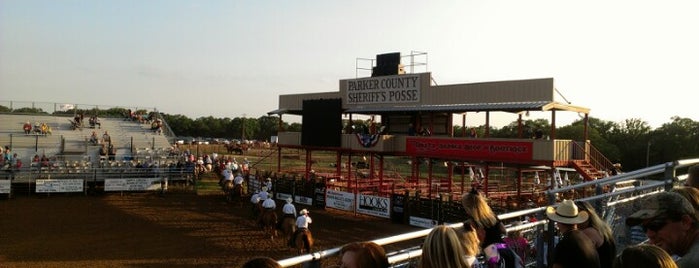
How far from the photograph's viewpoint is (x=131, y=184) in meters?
30.5

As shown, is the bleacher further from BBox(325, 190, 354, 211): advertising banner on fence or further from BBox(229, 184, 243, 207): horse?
BBox(325, 190, 354, 211): advertising banner on fence

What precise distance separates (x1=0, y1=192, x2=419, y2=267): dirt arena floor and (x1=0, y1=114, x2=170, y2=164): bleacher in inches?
299

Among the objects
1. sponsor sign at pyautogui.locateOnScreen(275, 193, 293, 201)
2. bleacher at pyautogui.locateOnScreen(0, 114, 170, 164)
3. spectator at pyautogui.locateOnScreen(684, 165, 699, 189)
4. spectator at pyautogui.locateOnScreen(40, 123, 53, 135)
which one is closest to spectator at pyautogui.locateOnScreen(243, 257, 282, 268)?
spectator at pyautogui.locateOnScreen(684, 165, 699, 189)

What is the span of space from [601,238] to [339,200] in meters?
21.3

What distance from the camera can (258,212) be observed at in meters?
22.1

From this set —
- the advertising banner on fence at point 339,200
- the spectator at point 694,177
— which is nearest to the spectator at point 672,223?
the spectator at point 694,177

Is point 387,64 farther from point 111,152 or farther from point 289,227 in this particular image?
point 111,152

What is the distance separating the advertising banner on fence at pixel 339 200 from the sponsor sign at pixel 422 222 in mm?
3725

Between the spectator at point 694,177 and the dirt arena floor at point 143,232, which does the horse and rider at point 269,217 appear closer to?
the dirt arena floor at point 143,232

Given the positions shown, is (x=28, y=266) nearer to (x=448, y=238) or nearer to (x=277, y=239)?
(x=277, y=239)

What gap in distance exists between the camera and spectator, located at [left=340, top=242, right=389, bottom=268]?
3254mm

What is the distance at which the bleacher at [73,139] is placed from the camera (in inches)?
1383

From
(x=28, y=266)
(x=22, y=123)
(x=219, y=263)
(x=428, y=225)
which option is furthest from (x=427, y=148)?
(x=22, y=123)

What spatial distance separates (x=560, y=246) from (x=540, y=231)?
2383 mm
